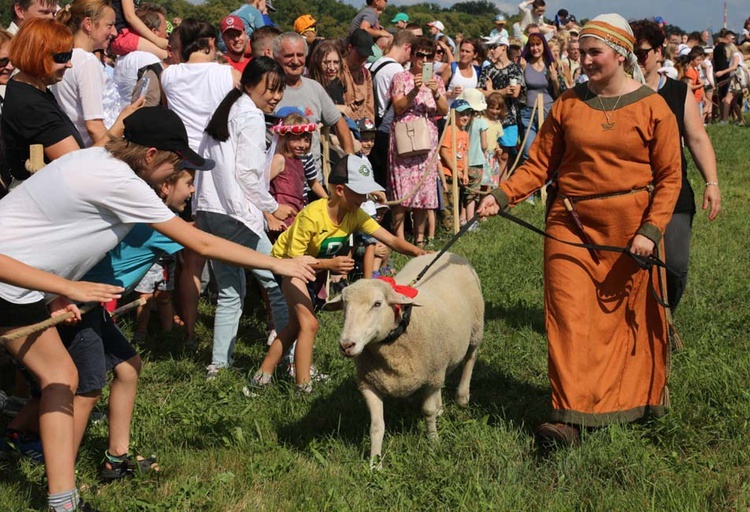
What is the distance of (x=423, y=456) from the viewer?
16.8 feet

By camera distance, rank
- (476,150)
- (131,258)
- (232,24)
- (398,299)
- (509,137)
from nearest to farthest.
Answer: (131,258)
(398,299)
(232,24)
(476,150)
(509,137)

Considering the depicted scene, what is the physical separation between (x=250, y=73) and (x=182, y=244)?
255cm

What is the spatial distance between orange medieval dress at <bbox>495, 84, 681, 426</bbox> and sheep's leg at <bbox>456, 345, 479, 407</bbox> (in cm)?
95

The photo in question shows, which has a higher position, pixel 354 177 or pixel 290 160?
pixel 354 177

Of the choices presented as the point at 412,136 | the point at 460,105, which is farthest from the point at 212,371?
the point at 460,105

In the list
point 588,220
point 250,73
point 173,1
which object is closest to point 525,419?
point 588,220

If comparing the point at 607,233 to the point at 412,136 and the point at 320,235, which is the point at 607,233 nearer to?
the point at 320,235

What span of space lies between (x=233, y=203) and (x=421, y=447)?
2278 millimetres

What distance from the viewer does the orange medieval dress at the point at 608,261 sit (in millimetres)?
5004

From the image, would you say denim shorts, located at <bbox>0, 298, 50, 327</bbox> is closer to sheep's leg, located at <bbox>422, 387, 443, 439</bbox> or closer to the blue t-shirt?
the blue t-shirt

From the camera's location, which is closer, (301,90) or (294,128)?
(294,128)

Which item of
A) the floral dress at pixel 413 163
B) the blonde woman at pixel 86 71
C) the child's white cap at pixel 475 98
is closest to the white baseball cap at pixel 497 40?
the child's white cap at pixel 475 98

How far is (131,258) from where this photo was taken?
4.77 m

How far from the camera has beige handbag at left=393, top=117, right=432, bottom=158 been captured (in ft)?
34.2
